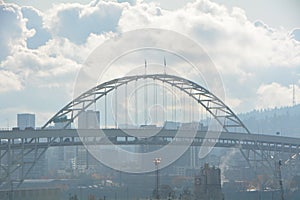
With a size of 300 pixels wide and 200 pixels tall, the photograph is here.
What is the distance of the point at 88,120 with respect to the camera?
333 ft

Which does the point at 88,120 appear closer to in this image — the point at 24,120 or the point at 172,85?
the point at 172,85

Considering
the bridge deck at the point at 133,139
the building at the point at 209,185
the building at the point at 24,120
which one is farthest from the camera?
the building at the point at 24,120

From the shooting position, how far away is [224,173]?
411ft

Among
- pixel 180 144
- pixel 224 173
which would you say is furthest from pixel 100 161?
pixel 180 144

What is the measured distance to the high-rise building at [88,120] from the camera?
9683cm

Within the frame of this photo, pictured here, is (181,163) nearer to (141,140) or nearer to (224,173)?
(224,173)

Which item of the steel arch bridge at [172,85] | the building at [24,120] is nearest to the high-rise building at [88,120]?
the steel arch bridge at [172,85]

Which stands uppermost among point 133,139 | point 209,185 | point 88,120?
point 88,120

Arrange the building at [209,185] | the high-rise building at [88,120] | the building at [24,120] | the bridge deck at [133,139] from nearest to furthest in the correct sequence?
the building at [209,185], the bridge deck at [133,139], the high-rise building at [88,120], the building at [24,120]

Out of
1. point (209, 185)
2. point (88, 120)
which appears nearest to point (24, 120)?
point (88, 120)

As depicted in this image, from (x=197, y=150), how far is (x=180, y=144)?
34.8 meters

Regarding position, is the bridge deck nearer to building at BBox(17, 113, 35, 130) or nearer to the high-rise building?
the high-rise building

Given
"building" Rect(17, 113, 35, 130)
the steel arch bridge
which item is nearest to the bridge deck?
the steel arch bridge

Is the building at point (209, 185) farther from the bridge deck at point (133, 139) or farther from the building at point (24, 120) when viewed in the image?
the building at point (24, 120)
